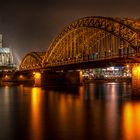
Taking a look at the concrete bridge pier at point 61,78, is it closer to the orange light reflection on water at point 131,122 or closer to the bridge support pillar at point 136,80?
the bridge support pillar at point 136,80

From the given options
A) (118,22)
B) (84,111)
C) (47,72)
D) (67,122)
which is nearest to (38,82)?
(47,72)

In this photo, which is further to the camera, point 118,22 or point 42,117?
point 118,22

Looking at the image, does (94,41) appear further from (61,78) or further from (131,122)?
(131,122)

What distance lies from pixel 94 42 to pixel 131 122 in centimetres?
6211

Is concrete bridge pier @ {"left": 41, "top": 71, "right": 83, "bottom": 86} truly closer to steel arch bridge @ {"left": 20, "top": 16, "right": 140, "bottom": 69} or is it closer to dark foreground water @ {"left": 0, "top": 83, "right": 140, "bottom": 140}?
steel arch bridge @ {"left": 20, "top": 16, "right": 140, "bottom": 69}

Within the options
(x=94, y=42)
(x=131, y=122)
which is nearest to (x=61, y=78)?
(x=94, y=42)

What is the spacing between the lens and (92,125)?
3133 cm

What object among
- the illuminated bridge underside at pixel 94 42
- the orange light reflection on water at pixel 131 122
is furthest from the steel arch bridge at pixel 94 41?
the orange light reflection on water at pixel 131 122

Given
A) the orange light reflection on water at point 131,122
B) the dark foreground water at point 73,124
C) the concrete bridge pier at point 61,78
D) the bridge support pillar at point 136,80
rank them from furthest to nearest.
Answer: the concrete bridge pier at point 61,78
the bridge support pillar at point 136,80
the dark foreground water at point 73,124
the orange light reflection on water at point 131,122

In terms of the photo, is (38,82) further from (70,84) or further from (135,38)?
(135,38)

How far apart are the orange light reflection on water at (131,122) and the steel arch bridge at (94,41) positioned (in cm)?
1634

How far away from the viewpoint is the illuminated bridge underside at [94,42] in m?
63.2

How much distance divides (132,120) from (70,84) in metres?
76.1

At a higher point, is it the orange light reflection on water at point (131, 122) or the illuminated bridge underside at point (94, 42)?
the illuminated bridge underside at point (94, 42)
